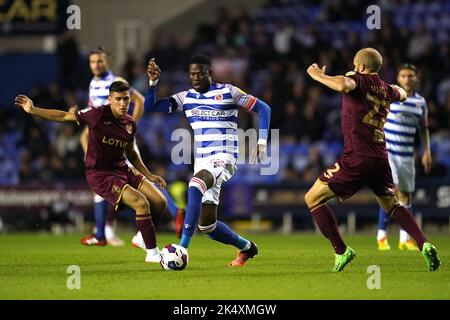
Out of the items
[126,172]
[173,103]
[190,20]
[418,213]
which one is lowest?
[418,213]

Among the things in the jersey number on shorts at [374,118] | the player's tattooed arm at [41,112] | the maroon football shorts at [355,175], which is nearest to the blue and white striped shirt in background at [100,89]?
the player's tattooed arm at [41,112]

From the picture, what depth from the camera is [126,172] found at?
11.6 m

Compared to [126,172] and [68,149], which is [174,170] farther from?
[126,172]

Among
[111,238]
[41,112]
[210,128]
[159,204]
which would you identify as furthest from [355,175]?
[111,238]

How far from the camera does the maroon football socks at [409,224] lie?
10.3 meters

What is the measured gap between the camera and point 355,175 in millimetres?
10266

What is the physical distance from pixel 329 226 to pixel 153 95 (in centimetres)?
213

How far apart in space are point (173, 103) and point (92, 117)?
0.90 metres

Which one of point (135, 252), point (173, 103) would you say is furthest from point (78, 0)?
point (173, 103)

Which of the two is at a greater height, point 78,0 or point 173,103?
point 78,0

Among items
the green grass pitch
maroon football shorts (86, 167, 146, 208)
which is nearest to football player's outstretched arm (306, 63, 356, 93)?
the green grass pitch

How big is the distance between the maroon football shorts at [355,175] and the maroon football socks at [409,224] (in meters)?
0.30

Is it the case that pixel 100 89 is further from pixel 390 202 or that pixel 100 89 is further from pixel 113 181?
pixel 390 202

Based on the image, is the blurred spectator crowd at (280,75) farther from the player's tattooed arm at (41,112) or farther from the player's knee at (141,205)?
the player's tattooed arm at (41,112)
